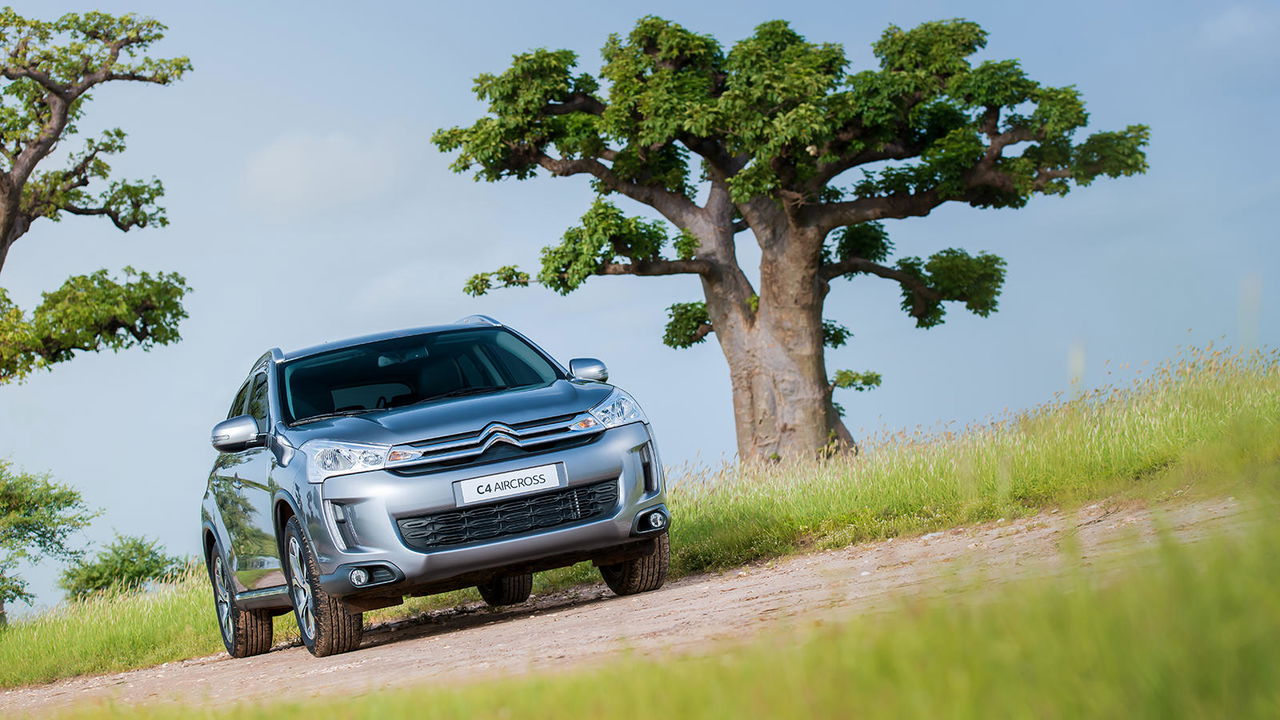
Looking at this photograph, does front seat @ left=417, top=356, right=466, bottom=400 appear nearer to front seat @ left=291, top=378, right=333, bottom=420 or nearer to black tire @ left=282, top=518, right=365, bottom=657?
front seat @ left=291, top=378, right=333, bottom=420

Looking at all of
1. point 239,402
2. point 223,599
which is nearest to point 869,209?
point 239,402

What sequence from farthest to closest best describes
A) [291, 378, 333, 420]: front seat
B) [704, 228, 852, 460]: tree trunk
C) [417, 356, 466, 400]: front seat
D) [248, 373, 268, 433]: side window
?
[704, 228, 852, 460]: tree trunk → [248, 373, 268, 433]: side window → [417, 356, 466, 400]: front seat → [291, 378, 333, 420]: front seat

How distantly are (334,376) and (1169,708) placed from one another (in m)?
7.52

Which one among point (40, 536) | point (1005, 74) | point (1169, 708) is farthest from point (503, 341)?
point (40, 536)

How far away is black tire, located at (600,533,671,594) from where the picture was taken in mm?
8750

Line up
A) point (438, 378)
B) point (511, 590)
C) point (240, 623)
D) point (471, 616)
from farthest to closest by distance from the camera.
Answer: point (511, 590)
point (471, 616)
point (240, 623)
point (438, 378)

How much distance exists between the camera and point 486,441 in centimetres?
769

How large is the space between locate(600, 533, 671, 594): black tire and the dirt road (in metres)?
0.15

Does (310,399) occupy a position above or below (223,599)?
above

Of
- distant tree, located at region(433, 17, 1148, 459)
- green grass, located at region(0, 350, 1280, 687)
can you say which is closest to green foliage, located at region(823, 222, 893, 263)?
distant tree, located at region(433, 17, 1148, 459)

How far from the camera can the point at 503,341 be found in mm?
9453

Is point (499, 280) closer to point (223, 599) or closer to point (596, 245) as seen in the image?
point (596, 245)

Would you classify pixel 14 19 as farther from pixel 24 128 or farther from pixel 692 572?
pixel 692 572

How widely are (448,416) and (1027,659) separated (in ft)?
18.6
